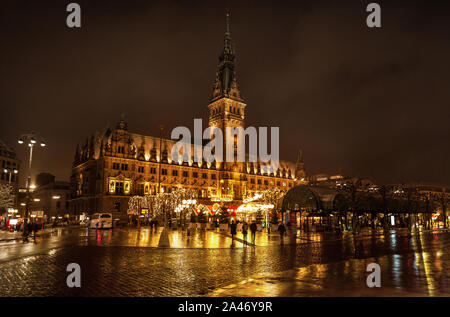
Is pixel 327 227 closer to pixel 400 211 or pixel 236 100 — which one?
pixel 400 211

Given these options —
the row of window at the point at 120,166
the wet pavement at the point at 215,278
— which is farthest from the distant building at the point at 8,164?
the wet pavement at the point at 215,278

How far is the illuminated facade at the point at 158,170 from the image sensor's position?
305 feet

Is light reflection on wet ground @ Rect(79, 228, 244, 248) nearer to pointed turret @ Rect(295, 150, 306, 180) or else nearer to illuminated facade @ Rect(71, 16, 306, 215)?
illuminated facade @ Rect(71, 16, 306, 215)

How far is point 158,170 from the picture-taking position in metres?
103

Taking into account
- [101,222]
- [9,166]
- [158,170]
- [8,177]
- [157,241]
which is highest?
[9,166]

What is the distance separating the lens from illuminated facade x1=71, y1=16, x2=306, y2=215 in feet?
305

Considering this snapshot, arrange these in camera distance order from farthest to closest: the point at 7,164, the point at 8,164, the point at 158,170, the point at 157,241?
the point at 8,164 < the point at 7,164 < the point at 158,170 < the point at 157,241

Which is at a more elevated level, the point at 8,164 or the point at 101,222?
the point at 8,164

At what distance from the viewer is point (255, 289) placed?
11.3 meters

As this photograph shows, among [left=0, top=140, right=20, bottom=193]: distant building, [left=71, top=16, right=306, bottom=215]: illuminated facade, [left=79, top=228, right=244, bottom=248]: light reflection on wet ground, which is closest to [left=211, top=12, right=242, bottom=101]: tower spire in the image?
[left=71, top=16, right=306, bottom=215]: illuminated facade

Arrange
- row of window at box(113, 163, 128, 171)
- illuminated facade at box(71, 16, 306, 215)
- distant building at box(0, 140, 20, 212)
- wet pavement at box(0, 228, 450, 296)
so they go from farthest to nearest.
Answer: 1. distant building at box(0, 140, 20, 212)
2. row of window at box(113, 163, 128, 171)
3. illuminated facade at box(71, 16, 306, 215)
4. wet pavement at box(0, 228, 450, 296)

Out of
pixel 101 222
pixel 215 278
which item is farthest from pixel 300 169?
pixel 215 278

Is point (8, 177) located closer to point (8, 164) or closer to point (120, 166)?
point (8, 164)

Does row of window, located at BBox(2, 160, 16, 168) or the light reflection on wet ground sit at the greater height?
row of window, located at BBox(2, 160, 16, 168)
